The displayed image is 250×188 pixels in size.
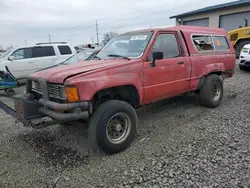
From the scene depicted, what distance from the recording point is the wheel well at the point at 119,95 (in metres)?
3.49

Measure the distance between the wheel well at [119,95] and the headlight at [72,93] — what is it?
1.49 feet

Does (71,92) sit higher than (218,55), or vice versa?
(218,55)

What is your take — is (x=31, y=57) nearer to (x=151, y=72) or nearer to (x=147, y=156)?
(x=151, y=72)

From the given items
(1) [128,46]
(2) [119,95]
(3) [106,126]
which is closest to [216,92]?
(1) [128,46]

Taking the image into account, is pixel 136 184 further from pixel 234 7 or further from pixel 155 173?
pixel 234 7

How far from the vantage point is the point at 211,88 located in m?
5.17

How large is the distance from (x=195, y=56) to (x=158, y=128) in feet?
5.88

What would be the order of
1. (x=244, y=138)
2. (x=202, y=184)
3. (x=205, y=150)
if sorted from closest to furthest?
(x=202, y=184) < (x=205, y=150) < (x=244, y=138)

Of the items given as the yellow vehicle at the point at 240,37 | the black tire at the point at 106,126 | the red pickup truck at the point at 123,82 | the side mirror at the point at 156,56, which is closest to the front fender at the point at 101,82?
the red pickup truck at the point at 123,82

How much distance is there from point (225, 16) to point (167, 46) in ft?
66.1

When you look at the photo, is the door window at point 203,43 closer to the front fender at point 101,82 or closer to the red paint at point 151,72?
the red paint at point 151,72

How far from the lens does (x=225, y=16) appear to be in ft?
69.5

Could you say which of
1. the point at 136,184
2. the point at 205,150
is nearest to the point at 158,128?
the point at 205,150

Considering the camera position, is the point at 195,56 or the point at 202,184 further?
the point at 195,56
